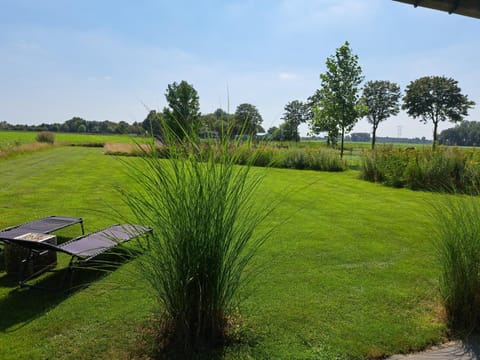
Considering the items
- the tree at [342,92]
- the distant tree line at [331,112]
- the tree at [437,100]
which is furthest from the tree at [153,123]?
the tree at [437,100]

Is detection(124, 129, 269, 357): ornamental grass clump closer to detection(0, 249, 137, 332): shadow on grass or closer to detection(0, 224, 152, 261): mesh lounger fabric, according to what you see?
detection(0, 249, 137, 332): shadow on grass

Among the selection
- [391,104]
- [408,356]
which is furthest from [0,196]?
[391,104]

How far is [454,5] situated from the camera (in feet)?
12.0

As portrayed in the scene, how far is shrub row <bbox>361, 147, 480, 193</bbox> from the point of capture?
10.0 m

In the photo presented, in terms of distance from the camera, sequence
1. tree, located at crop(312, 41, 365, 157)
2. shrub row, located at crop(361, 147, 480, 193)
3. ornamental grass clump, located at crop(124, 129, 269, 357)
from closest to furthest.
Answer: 1. ornamental grass clump, located at crop(124, 129, 269, 357)
2. shrub row, located at crop(361, 147, 480, 193)
3. tree, located at crop(312, 41, 365, 157)

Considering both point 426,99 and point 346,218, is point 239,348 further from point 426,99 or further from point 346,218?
point 426,99

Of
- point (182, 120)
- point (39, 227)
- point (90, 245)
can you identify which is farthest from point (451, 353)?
point (39, 227)

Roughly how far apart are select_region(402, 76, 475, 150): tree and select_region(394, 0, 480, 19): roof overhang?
40532mm

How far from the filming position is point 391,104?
46719 millimetres

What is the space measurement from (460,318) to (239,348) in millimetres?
1798

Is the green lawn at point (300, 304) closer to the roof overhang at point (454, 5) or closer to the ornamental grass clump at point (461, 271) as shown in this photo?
the ornamental grass clump at point (461, 271)

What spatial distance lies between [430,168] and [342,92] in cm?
1192

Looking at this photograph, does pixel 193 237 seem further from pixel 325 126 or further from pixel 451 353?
pixel 325 126

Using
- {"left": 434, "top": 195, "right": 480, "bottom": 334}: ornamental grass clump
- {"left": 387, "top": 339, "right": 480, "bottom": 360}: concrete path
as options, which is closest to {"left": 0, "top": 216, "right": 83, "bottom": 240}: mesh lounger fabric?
{"left": 387, "top": 339, "right": 480, "bottom": 360}: concrete path
